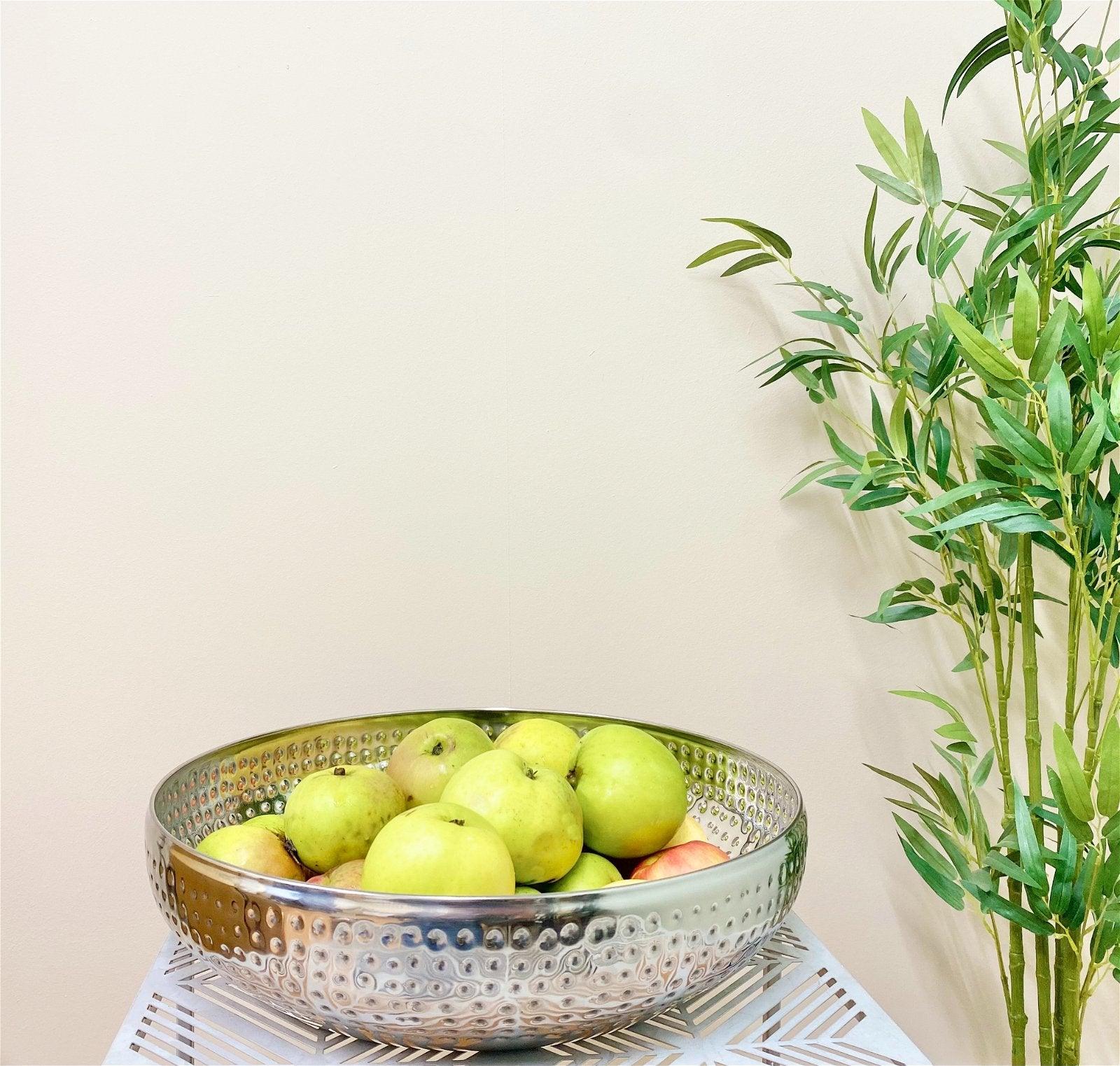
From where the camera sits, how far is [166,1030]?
646 millimetres

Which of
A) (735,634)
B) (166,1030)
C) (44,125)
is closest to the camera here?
(166,1030)

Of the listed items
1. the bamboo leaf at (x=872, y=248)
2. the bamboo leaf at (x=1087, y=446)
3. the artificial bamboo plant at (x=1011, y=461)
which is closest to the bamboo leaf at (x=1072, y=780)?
the artificial bamboo plant at (x=1011, y=461)

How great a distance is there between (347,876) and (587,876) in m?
0.16

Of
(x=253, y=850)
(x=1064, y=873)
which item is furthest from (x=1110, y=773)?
(x=253, y=850)

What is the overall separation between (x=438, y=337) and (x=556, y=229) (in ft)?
0.66

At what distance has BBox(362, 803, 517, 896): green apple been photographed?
22.6 inches

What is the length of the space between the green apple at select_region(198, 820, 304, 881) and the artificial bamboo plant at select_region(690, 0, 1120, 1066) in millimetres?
656

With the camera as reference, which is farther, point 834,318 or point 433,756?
point 834,318

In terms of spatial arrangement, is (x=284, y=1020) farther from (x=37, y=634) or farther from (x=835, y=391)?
(x=835, y=391)

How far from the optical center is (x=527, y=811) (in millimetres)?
631

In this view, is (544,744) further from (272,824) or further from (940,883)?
(940,883)

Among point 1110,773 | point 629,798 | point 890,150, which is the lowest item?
point 1110,773

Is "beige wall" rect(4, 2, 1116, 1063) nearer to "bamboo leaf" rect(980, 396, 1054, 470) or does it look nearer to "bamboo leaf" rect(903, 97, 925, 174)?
"bamboo leaf" rect(903, 97, 925, 174)

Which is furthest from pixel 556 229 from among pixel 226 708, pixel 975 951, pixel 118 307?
pixel 975 951
